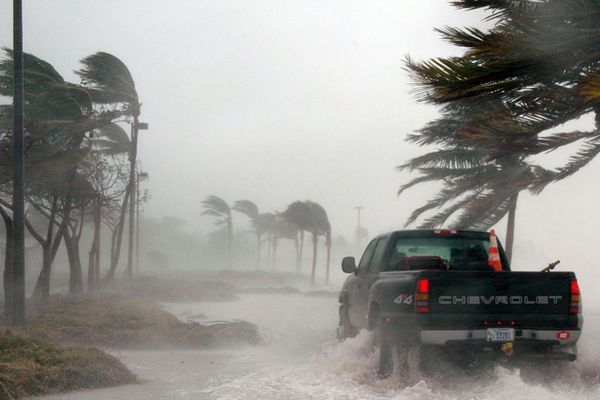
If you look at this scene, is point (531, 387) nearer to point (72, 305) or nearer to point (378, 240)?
point (378, 240)

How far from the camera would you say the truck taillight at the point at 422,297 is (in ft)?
25.3

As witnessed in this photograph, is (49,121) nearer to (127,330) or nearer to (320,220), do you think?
(127,330)

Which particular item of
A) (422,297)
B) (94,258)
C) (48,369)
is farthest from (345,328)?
(94,258)

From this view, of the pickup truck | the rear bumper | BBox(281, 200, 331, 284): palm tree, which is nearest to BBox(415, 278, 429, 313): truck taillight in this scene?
the pickup truck

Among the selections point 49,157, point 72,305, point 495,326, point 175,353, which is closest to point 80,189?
point 49,157

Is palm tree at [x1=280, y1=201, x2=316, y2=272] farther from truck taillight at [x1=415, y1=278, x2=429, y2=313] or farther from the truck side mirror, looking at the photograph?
truck taillight at [x1=415, y1=278, x2=429, y2=313]

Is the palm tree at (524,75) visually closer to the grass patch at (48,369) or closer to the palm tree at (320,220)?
the grass patch at (48,369)

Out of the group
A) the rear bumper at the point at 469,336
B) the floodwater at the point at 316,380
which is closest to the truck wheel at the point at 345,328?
the floodwater at the point at 316,380

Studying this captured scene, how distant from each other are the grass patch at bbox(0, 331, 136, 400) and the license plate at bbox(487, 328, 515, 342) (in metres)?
4.54

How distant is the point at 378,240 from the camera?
34.7 ft

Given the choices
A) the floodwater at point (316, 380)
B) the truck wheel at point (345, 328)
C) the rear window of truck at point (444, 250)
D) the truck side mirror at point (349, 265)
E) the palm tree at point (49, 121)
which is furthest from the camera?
the palm tree at point (49, 121)

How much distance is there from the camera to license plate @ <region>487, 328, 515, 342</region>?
777 cm

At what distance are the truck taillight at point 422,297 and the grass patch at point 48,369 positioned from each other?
3.93m

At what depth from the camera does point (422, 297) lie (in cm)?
774
